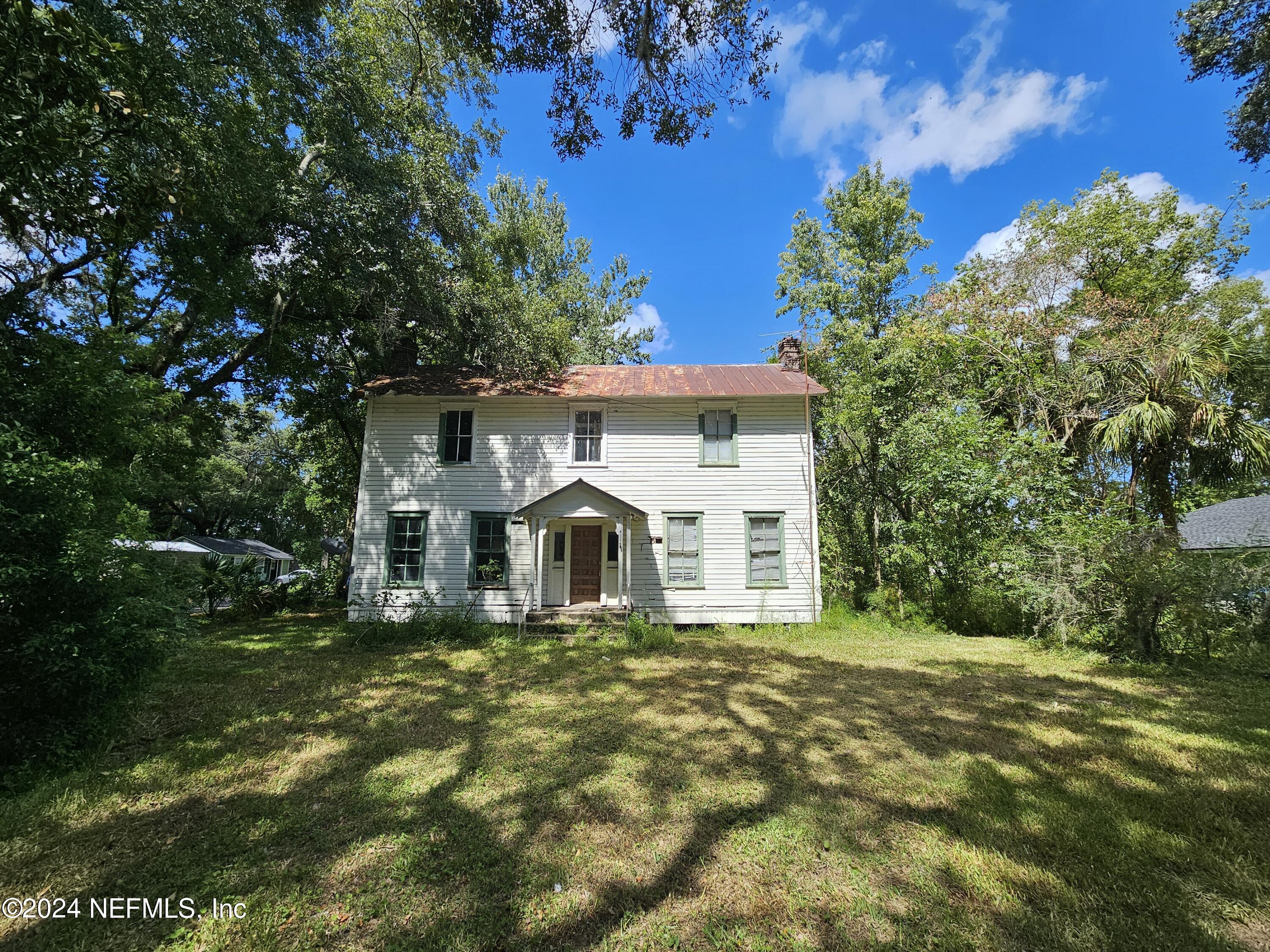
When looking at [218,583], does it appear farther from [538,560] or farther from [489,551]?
[538,560]

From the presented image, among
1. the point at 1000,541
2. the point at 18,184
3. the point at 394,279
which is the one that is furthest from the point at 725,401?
the point at 18,184

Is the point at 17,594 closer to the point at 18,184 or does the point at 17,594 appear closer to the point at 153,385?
the point at 153,385

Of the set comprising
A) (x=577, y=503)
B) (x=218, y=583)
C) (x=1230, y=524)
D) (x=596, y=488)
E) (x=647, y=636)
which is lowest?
(x=647, y=636)

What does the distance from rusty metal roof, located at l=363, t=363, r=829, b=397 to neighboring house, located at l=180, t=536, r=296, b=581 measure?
427 inches

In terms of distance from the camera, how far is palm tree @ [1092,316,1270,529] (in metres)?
10.9

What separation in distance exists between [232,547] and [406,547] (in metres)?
23.3

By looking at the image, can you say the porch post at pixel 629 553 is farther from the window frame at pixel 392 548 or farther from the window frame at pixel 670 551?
the window frame at pixel 392 548

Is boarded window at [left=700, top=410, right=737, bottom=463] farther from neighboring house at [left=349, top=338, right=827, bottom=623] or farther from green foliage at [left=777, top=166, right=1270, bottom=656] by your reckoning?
green foliage at [left=777, top=166, right=1270, bottom=656]

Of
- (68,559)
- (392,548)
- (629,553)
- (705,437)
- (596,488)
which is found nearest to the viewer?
(68,559)

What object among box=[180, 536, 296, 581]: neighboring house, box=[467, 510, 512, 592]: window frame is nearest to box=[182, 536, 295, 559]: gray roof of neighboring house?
box=[180, 536, 296, 581]: neighboring house

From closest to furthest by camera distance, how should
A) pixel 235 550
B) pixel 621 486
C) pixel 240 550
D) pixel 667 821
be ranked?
1. pixel 667 821
2. pixel 621 486
3. pixel 235 550
4. pixel 240 550

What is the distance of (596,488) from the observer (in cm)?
1186

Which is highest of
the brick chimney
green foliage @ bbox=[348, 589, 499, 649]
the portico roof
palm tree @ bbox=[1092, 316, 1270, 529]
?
the brick chimney

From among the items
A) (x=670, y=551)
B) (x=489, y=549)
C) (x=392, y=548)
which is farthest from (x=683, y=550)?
(x=392, y=548)
